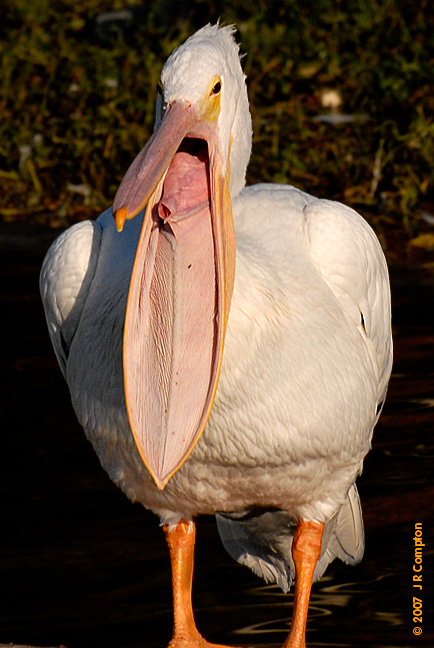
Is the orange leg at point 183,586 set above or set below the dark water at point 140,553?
above

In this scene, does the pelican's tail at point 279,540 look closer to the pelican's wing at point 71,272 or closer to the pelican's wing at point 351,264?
the pelican's wing at point 351,264

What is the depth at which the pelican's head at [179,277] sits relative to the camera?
2.22m

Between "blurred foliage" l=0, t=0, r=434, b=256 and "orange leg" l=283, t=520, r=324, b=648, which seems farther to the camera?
"blurred foliage" l=0, t=0, r=434, b=256

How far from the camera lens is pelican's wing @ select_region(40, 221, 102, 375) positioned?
2.90 metres

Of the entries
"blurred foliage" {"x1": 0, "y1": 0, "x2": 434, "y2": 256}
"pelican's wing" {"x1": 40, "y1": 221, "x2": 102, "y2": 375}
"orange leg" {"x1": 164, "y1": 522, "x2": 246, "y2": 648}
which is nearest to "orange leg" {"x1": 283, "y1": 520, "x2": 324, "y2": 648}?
"orange leg" {"x1": 164, "y1": 522, "x2": 246, "y2": 648}

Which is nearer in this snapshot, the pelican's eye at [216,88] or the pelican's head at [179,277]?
the pelican's head at [179,277]

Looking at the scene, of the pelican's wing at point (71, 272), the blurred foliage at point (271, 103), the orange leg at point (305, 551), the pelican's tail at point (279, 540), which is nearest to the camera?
the pelican's wing at point (71, 272)

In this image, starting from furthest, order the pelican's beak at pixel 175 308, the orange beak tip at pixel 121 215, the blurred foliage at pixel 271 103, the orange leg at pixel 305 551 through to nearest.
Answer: the blurred foliage at pixel 271 103
the orange leg at pixel 305 551
the pelican's beak at pixel 175 308
the orange beak tip at pixel 121 215

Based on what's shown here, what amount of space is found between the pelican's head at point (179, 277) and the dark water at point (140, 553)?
3.93ft

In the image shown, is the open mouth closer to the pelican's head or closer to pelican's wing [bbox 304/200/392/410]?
the pelican's head

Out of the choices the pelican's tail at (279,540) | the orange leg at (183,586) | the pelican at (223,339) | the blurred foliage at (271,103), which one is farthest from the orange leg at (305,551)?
the blurred foliage at (271,103)

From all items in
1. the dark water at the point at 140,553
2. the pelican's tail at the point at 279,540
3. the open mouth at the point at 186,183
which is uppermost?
the open mouth at the point at 186,183

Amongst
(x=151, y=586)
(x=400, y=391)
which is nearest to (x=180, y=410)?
(x=151, y=586)

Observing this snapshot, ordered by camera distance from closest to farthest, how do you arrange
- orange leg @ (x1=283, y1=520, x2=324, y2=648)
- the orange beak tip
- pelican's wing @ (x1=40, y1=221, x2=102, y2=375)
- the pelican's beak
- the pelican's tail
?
the orange beak tip, the pelican's beak, pelican's wing @ (x1=40, y1=221, x2=102, y2=375), orange leg @ (x1=283, y1=520, x2=324, y2=648), the pelican's tail
